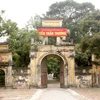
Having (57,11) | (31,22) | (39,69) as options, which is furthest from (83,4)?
(39,69)

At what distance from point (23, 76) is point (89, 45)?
10.5 meters

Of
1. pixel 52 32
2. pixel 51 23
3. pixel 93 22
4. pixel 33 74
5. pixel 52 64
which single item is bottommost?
pixel 33 74

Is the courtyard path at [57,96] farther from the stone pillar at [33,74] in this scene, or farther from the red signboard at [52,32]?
the red signboard at [52,32]

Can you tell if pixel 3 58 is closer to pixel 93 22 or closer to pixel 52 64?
pixel 93 22

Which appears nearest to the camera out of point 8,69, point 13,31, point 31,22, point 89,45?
point 89,45

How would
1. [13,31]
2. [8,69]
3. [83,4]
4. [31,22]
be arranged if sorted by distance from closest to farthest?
[8,69], [13,31], [31,22], [83,4]

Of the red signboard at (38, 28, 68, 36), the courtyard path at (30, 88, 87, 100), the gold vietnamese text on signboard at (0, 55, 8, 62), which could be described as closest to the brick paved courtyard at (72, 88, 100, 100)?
the courtyard path at (30, 88, 87, 100)

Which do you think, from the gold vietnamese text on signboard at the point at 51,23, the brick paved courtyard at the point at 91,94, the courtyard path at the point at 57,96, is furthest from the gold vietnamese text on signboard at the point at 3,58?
the brick paved courtyard at the point at 91,94

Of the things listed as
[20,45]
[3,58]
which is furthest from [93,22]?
[3,58]

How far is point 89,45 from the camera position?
2408 cm

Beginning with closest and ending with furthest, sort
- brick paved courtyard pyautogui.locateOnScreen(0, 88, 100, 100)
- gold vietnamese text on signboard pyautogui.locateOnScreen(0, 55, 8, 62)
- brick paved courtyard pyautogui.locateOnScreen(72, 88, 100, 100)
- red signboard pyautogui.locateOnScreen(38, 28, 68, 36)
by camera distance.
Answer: brick paved courtyard pyautogui.locateOnScreen(0, 88, 100, 100), brick paved courtyard pyautogui.locateOnScreen(72, 88, 100, 100), gold vietnamese text on signboard pyautogui.locateOnScreen(0, 55, 8, 62), red signboard pyautogui.locateOnScreen(38, 28, 68, 36)

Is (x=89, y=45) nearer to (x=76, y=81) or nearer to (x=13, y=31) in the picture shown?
(x=76, y=81)

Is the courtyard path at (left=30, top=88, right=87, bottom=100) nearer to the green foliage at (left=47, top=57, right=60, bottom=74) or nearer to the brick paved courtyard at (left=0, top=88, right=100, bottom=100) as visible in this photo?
the brick paved courtyard at (left=0, top=88, right=100, bottom=100)

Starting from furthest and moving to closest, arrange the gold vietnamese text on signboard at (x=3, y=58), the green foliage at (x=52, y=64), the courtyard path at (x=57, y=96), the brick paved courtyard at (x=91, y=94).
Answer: the green foliage at (x=52, y=64)
the gold vietnamese text on signboard at (x=3, y=58)
the brick paved courtyard at (x=91, y=94)
the courtyard path at (x=57, y=96)
